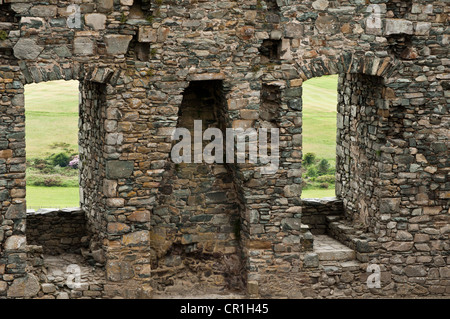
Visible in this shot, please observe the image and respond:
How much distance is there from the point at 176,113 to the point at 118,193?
150 centimetres

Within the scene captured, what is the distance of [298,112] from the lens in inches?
530

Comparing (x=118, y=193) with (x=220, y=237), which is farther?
(x=220, y=237)

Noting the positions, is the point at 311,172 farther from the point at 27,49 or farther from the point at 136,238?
the point at 27,49

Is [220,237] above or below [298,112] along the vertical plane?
below

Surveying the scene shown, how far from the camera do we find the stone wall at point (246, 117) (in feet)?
40.4

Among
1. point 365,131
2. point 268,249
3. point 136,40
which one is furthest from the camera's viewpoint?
point 365,131

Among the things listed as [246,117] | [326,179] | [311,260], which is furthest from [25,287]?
[326,179]

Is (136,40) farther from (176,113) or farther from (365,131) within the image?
(365,131)

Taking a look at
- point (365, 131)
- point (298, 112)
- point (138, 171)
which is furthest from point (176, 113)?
point (365, 131)

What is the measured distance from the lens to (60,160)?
19.3m

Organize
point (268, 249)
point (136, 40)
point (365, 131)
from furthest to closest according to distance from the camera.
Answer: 1. point (365, 131)
2. point (268, 249)
3. point (136, 40)

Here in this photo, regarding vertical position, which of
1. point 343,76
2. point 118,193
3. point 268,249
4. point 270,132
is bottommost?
point 268,249

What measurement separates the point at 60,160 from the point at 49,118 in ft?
6.29

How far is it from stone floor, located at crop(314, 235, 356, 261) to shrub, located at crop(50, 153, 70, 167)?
7.09 metres
